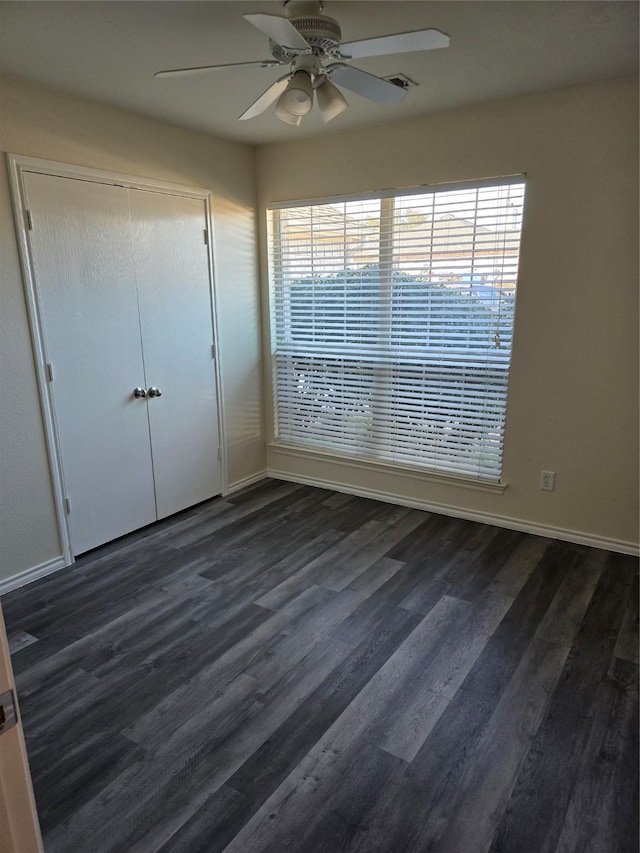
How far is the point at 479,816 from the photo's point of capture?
5.13 feet

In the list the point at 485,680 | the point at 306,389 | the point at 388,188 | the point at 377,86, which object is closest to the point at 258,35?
the point at 377,86

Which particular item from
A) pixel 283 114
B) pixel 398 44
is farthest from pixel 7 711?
pixel 283 114

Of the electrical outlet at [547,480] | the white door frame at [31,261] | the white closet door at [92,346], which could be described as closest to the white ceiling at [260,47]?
the white door frame at [31,261]

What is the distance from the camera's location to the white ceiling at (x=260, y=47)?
189 centimetres

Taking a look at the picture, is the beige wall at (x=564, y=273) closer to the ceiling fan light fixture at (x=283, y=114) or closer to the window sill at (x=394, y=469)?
the window sill at (x=394, y=469)

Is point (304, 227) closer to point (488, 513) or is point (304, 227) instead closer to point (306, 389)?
point (306, 389)

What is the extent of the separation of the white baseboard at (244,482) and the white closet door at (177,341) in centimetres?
23

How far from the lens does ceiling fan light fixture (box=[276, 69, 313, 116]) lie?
1999mm

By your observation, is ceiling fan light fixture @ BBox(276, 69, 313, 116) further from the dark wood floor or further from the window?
the dark wood floor

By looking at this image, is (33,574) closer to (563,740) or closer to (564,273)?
(563,740)

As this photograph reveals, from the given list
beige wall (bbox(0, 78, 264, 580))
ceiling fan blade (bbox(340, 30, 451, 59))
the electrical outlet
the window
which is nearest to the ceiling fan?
ceiling fan blade (bbox(340, 30, 451, 59))

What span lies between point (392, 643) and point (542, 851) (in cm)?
95

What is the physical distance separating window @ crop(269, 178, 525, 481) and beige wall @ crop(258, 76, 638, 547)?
122mm

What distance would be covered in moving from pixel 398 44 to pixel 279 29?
0.41 m
